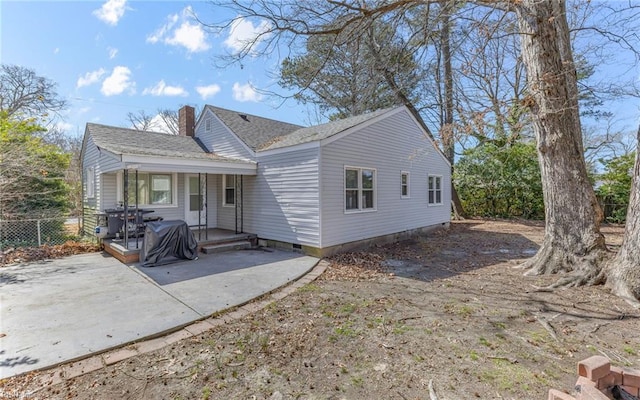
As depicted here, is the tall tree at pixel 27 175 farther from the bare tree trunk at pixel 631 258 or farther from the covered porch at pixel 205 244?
the bare tree trunk at pixel 631 258

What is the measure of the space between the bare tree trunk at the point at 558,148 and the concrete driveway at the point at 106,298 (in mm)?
5036

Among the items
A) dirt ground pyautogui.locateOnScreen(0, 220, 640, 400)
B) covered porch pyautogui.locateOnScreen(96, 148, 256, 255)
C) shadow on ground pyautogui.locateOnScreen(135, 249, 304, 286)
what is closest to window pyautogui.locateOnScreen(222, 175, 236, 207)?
covered porch pyautogui.locateOnScreen(96, 148, 256, 255)

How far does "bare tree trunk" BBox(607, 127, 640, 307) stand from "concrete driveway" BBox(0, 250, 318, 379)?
5.26 metres

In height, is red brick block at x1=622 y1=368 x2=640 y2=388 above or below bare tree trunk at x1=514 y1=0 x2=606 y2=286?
below

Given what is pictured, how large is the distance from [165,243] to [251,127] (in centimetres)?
590

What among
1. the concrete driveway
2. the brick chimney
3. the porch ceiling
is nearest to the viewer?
the concrete driveway

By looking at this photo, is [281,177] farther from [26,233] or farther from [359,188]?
[26,233]

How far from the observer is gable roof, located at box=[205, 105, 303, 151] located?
33.3ft

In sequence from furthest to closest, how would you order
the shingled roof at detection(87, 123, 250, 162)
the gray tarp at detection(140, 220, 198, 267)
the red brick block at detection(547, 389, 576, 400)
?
the shingled roof at detection(87, 123, 250, 162)
the gray tarp at detection(140, 220, 198, 267)
the red brick block at detection(547, 389, 576, 400)

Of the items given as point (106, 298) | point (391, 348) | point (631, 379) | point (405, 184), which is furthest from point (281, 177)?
point (631, 379)

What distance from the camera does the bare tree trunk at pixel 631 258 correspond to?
446 cm

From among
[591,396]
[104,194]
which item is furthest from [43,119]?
[591,396]

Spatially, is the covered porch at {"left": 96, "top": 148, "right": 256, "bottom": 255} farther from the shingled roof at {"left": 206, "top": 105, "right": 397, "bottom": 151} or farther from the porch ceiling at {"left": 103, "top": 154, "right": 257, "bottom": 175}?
the shingled roof at {"left": 206, "top": 105, "right": 397, "bottom": 151}

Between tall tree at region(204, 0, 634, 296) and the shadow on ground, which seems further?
the shadow on ground
